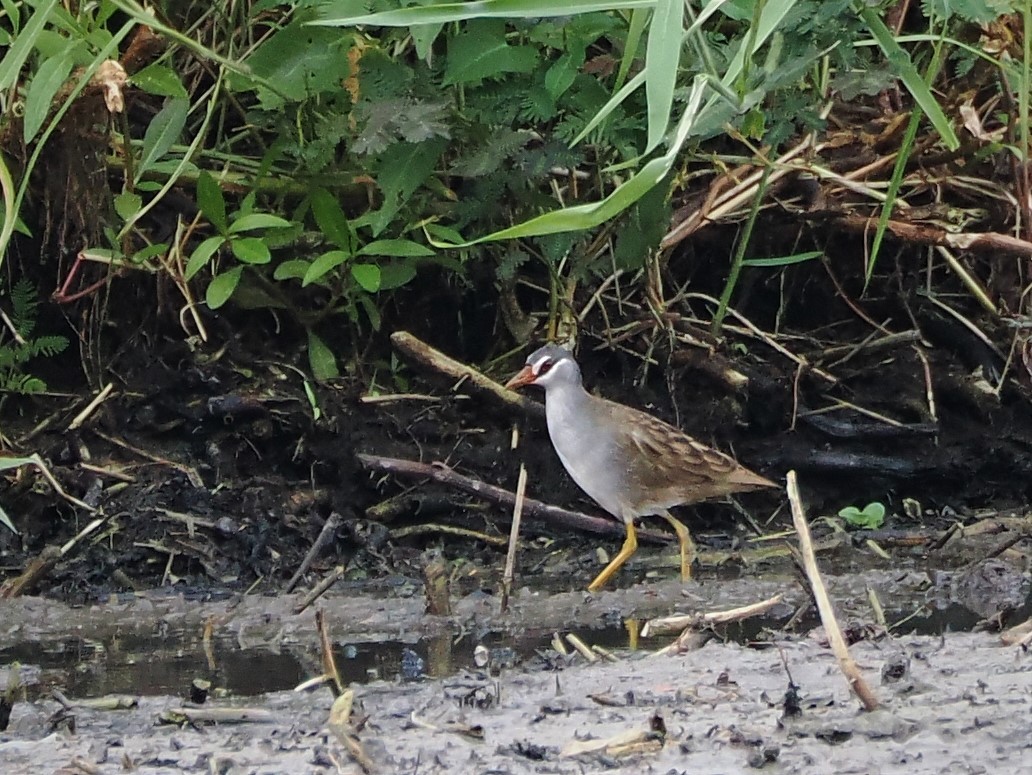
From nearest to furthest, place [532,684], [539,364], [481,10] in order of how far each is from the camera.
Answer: [481,10], [532,684], [539,364]

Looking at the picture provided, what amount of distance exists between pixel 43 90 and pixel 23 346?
1.36 meters

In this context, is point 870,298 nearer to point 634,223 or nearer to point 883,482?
point 883,482

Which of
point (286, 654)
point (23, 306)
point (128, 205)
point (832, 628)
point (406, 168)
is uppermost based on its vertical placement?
point (406, 168)

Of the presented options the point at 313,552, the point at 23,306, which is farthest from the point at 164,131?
the point at 313,552

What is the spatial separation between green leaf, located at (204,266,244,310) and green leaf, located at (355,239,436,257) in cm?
40

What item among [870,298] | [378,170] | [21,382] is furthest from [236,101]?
[870,298]

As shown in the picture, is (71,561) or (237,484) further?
(237,484)

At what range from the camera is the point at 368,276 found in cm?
467

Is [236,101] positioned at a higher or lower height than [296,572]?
higher

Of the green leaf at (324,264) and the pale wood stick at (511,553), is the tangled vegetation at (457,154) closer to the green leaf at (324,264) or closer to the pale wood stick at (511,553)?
the green leaf at (324,264)

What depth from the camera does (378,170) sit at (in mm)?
4492

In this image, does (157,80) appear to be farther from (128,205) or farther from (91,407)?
(91,407)

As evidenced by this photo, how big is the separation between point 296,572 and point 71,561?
0.74 metres

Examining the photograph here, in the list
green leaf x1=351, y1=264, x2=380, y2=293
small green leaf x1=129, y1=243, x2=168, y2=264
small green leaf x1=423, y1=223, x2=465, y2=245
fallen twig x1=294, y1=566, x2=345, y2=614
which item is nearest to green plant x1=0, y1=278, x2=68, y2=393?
small green leaf x1=129, y1=243, x2=168, y2=264
